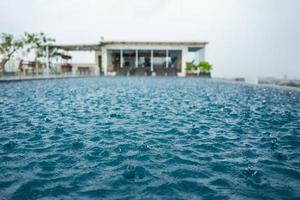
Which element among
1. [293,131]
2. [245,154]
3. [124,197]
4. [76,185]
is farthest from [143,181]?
[293,131]

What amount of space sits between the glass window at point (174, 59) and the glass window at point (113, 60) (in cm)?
967

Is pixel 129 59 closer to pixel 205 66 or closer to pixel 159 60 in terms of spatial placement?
pixel 159 60

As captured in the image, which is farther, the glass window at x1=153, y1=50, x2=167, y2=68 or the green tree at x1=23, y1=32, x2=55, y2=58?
the glass window at x1=153, y1=50, x2=167, y2=68

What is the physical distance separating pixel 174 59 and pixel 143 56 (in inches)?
237

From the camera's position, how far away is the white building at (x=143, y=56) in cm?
3969

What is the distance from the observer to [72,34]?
6019 cm

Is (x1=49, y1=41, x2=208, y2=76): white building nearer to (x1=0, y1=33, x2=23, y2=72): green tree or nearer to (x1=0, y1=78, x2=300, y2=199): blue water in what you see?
(x1=0, y1=33, x2=23, y2=72): green tree

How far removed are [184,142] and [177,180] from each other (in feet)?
6.09

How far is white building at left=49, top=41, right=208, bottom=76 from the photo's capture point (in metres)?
39.7

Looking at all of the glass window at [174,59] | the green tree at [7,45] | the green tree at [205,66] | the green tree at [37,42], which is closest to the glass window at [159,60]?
the glass window at [174,59]

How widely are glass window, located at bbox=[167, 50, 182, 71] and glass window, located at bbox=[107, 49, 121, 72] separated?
9.67 metres

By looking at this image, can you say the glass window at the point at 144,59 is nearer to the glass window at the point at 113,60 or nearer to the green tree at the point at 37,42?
the glass window at the point at 113,60

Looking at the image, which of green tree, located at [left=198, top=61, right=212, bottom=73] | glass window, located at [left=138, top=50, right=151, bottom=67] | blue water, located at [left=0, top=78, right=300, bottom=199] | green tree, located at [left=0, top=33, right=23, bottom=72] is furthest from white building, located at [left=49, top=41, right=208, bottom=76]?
blue water, located at [left=0, top=78, right=300, bottom=199]

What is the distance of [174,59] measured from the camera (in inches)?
1702
